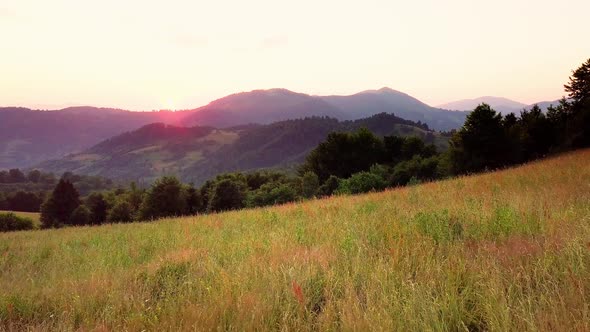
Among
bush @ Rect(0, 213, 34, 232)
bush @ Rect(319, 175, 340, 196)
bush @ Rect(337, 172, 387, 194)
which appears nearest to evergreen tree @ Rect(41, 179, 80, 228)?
bush @ Rect(0, 213, 34, 232)

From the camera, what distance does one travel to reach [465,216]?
6.89 meters

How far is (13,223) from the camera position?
65688 mm

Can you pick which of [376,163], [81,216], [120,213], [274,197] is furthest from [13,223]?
[376,163]

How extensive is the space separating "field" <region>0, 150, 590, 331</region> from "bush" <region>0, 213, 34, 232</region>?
72831mm

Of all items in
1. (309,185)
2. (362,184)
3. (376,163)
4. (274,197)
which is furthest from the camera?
(376,163)

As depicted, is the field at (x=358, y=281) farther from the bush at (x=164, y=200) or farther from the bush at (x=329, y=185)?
the bush at (x=164, y=200)

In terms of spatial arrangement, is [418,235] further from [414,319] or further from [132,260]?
[132,260]

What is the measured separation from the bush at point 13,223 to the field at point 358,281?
72831 mm

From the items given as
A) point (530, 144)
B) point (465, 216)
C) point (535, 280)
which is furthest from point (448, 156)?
point (535, 280)

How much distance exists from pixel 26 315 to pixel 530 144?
52575 mm

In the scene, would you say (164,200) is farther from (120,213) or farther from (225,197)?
(225,197)

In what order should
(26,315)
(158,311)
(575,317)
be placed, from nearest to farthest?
(575,317)
(158,311)
(26,315)

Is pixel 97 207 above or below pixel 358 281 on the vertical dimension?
below

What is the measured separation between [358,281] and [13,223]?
81.5m
